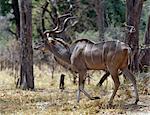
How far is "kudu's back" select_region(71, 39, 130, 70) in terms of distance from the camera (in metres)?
8.87

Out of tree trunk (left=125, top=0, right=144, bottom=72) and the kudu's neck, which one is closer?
the kudu's neck

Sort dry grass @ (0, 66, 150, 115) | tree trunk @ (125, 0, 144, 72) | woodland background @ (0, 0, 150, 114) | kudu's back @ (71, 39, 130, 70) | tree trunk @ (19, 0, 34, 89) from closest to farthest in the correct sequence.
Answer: dry grass @ (0, 66, 150, 115), kudu's back @ (71, 39, 130, 70), woodland background @ (0, 0, 150, 114), tree trunk @ (125, 0, 144, 72), tree trunk @ (19, 0, 34, 89)

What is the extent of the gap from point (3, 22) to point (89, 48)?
85.5ft

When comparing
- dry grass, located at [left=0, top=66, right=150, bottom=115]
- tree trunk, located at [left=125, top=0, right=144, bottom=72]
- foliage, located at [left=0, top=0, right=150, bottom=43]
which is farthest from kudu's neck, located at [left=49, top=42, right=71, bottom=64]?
foliage, located at [left=0, top=0, right=150, bottom=43]

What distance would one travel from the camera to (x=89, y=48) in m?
9.49

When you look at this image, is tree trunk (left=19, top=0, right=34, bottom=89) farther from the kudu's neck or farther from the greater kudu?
the kudu's neck

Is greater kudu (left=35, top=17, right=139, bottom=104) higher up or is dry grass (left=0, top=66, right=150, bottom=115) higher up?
greater kudu (left=35, top=17, right=139, bottom=104)

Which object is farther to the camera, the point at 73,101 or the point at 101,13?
the point at 101,13

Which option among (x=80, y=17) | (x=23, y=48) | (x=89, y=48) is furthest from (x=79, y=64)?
(x=80, y=17)

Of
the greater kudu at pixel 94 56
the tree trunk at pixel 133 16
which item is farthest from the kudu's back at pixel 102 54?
the tree trunk at pixel 133 16

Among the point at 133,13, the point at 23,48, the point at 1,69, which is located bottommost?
the point at 1,69

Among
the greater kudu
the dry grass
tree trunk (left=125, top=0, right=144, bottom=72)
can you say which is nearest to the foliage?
tree trunk (left=125, top=0, right=144, bottom=72)

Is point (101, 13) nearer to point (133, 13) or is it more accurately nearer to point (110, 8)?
point (110, 8)

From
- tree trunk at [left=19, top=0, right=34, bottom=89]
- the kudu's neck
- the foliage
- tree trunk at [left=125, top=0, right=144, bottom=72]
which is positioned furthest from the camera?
the foliage
